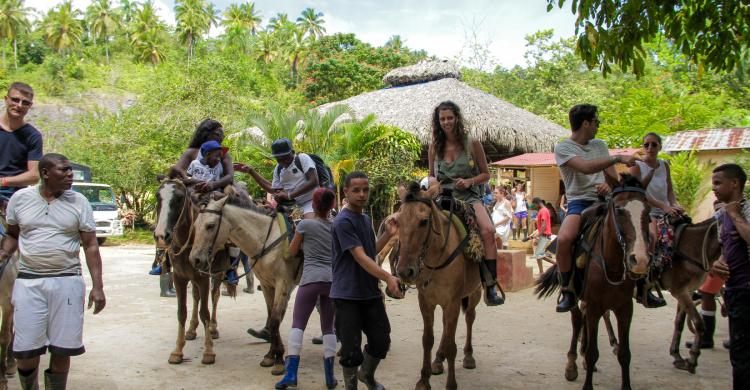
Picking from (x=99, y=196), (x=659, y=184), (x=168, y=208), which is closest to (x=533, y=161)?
(x=659, y=184)

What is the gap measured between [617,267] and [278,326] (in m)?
3.42

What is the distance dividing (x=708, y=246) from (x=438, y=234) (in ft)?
10.2

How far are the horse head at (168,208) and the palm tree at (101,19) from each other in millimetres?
69836

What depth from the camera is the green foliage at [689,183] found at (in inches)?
577

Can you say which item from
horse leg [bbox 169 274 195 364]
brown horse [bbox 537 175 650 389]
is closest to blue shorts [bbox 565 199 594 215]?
brown horse [bbox 537 175 650 389]

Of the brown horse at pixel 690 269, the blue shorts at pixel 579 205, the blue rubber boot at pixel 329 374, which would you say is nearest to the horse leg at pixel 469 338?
the blue shorts at pixel 579 205

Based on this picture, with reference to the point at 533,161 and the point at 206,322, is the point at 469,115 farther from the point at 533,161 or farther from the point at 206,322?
the point at 206,322

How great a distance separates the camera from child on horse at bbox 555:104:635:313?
5.92 metres

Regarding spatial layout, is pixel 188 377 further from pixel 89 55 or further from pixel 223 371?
pixel 89 55

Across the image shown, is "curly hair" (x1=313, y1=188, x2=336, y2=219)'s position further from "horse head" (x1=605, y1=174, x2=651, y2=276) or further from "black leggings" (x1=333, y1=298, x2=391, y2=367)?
"horse head" (x1=605, y1=174, x2=651, y2=276)

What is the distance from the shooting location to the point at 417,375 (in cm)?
635

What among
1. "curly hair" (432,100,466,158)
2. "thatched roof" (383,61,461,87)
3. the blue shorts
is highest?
"thatched roof" (383,61,461,87)

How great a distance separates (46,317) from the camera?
4367 millimetres

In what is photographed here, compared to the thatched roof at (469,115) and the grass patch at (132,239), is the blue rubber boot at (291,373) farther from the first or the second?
the grass patch at (132,239)
